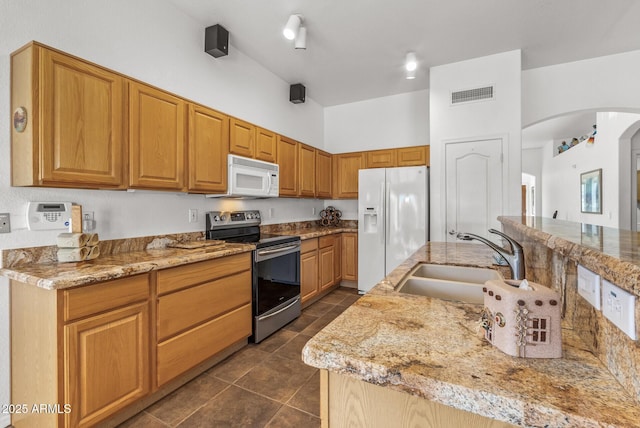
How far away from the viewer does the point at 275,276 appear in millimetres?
2820

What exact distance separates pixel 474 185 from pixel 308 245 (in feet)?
6.72

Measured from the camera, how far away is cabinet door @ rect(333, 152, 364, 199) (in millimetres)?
4402

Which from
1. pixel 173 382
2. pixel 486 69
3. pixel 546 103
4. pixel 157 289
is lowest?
pixel 173 382

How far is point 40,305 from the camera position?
141 centimetres

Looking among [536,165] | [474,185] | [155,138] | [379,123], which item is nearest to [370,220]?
[474,185]

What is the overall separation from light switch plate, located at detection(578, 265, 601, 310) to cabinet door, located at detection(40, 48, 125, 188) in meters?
2.26

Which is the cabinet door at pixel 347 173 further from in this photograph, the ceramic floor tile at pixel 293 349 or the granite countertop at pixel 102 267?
the granite countertop at pixel 102 267

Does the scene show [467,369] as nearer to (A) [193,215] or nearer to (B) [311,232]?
(A) [193,215]

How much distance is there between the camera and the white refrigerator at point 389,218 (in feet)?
11.9

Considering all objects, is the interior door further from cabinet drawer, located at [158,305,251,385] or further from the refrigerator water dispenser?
cabinet drawer, located at [158,305,251,385]

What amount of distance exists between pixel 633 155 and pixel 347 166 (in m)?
4.49

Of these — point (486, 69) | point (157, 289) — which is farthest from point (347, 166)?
point (157, 289)

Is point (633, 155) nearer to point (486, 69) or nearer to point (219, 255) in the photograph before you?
point (486, 69)

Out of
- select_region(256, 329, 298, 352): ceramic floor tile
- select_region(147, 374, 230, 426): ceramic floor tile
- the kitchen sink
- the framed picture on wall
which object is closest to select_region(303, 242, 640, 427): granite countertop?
the kitchen sink
